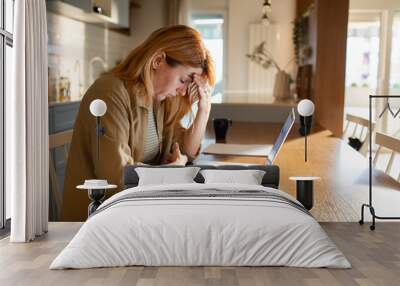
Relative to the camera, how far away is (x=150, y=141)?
20.6ft

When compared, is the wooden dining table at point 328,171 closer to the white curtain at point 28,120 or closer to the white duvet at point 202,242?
the white curtain at point 28,120

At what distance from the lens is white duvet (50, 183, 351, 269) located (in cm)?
423

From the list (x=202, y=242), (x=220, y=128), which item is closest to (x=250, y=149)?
(x=220, y=128)

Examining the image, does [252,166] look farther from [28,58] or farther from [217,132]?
[28,58]

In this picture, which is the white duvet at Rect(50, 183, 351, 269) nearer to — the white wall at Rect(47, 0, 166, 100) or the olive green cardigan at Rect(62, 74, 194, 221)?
the olive green cardigan at Rect(62, 74, 194, 221)

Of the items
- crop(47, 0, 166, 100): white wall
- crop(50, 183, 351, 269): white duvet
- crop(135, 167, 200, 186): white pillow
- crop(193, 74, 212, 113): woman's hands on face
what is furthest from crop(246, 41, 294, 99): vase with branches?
crop(50, 183, 351, 269): white duvet

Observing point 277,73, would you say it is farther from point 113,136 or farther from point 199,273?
point 199,273

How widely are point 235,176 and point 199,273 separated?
149 cm

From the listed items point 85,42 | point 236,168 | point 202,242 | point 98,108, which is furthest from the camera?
point 85,42

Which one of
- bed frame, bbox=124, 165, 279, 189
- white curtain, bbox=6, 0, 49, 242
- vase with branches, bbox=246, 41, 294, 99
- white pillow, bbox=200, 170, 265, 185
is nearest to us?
white curtain, bbox=6, 0, 49, 242

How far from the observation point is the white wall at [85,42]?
21.6ft

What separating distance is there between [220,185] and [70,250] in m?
1.15

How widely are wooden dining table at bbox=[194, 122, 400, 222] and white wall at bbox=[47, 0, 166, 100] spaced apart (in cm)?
110

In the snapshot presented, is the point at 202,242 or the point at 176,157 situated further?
the point at 176,157
